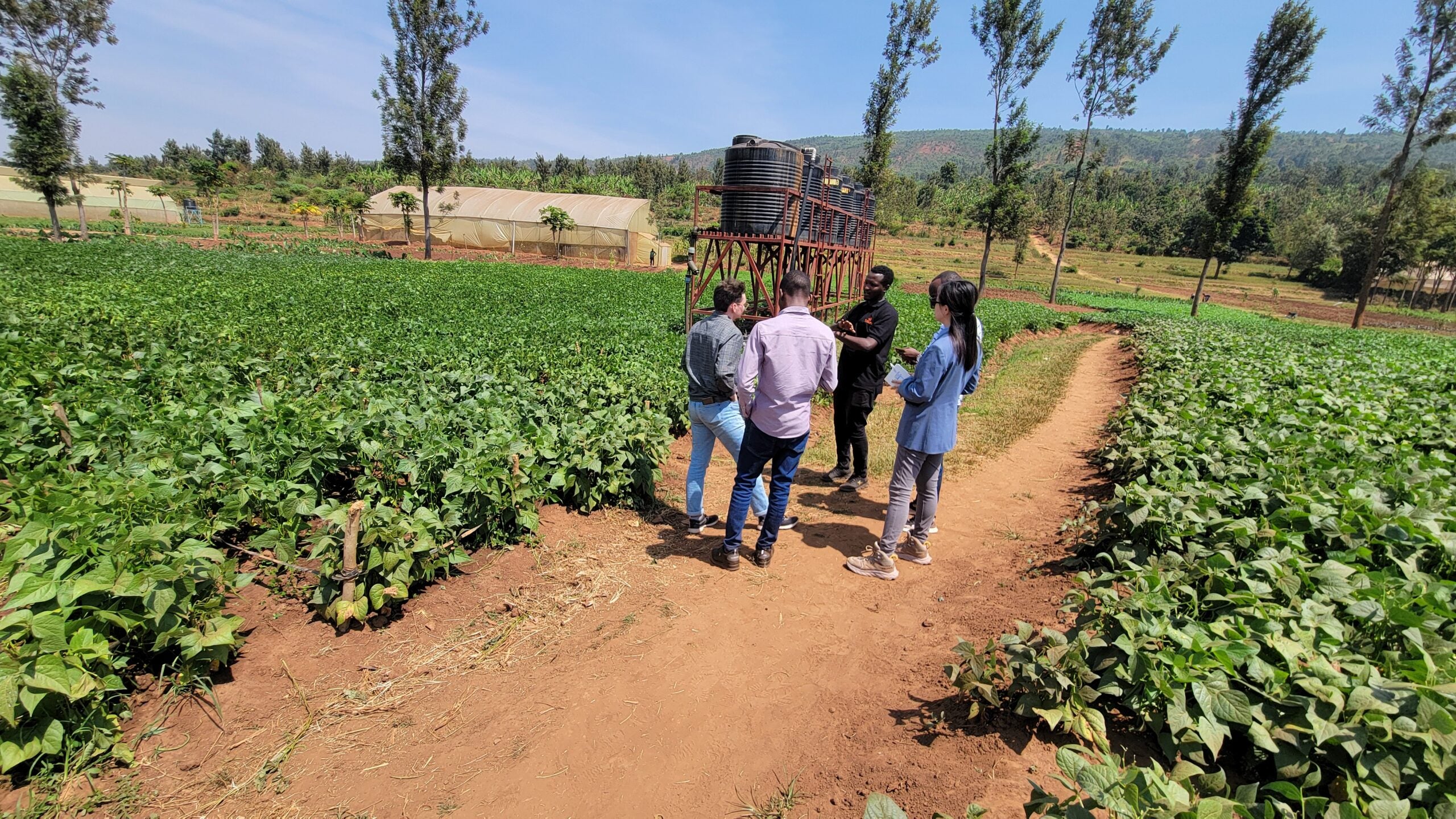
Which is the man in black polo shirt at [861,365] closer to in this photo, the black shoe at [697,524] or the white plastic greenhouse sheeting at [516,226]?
the black shoe at [697,524]

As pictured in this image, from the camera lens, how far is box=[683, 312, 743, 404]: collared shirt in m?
4.38

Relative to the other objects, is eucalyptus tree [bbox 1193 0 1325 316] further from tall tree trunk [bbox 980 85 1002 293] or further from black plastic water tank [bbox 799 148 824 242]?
black plastic water tank [bbox 799 148 824 242]

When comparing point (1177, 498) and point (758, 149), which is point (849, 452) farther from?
point (758, 149)

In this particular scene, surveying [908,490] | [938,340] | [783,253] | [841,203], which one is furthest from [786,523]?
[841,203]

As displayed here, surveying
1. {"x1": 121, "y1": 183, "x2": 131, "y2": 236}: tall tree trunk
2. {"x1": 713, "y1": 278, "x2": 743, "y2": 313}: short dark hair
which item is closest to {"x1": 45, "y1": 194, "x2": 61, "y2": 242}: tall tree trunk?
{"x1": 121, "y1": 183, "x2": 131, "y2": 236}: tall tree trunk

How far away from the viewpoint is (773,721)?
3.04 m

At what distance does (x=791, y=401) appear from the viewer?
4145mm

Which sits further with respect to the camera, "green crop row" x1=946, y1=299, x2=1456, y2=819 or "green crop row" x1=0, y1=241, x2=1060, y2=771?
"green crop row" x1=0, y1=241, x2=1060, y2=771

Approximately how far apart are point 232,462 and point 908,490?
4759mm

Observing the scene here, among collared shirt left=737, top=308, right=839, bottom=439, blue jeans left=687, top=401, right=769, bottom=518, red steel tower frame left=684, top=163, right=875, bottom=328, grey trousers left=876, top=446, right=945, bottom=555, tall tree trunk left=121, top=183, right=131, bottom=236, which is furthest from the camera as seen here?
tall tree trunk left=121, top=183, right=131, bottom=236

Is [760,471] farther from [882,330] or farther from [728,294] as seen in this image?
[882,330]

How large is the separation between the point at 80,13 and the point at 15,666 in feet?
154

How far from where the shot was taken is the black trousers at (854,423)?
5.99 metres

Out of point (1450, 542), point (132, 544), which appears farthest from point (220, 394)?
point (1450, 542)
